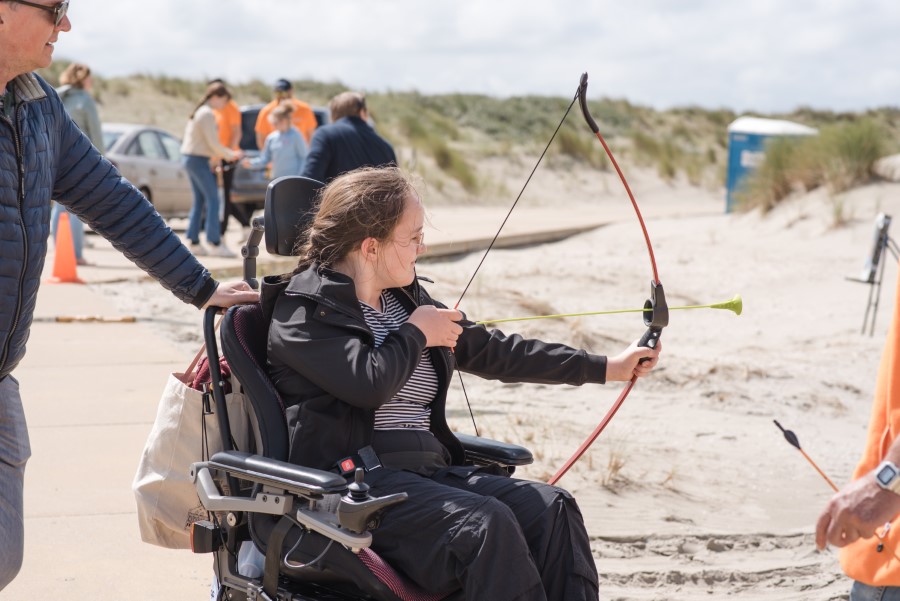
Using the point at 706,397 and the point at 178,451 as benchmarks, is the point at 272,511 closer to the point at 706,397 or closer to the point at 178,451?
the point at 178,451

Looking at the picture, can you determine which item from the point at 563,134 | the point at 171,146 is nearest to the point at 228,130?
the point at 171,146

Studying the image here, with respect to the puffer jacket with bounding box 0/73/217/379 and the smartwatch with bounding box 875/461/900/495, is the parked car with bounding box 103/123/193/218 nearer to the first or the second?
the puffer jacket with bounding box 0/73/217/379

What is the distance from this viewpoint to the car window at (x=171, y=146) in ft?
56.2

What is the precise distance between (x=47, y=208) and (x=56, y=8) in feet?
1.75

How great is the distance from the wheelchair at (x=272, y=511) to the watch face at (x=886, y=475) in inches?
42.1

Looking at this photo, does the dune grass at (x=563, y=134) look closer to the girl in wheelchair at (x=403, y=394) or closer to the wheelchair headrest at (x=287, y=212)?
the wheelchair headrest at (x=287, y=212)

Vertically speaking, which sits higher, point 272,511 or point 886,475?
point 886,475

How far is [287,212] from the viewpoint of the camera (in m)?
3.66

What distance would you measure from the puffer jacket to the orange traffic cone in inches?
313

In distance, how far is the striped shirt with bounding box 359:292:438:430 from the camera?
3404 millimetres

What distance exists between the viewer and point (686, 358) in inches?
365

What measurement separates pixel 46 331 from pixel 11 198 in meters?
6.20

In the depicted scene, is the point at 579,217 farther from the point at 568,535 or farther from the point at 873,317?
the point at 568,535

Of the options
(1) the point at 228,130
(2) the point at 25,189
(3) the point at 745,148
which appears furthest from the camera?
(3) the point at 745,148
